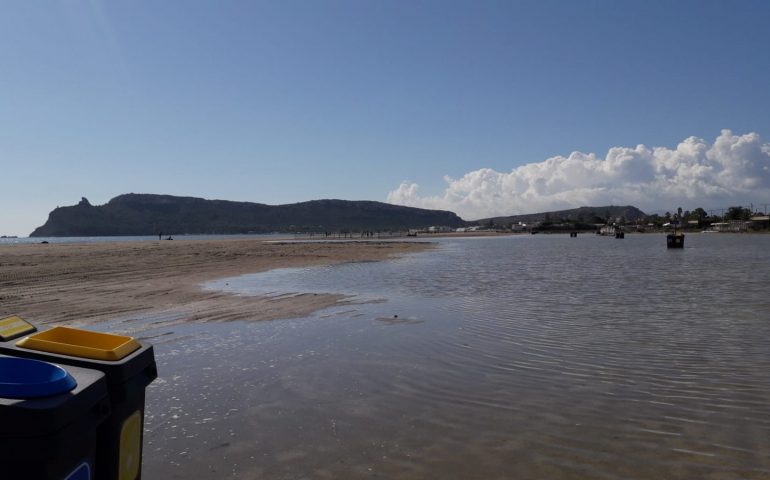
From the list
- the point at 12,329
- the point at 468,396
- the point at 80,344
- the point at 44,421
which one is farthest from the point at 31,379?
the point at 468,396

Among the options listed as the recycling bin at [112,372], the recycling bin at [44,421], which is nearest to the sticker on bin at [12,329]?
the recycling bin at [112,372]

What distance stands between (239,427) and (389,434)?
5.54 ft

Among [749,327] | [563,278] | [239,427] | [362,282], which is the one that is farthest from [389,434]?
[563,278]

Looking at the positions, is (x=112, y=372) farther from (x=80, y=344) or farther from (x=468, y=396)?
(x=468, y=396)

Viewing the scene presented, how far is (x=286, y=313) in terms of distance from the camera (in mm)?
13773

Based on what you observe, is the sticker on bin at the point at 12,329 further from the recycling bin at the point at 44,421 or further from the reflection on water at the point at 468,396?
the reflection on water at the point at 468,396

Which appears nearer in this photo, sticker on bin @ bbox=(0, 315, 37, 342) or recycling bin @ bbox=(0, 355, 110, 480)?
recycling bin @ bbox=(0, 355, 110, 480)

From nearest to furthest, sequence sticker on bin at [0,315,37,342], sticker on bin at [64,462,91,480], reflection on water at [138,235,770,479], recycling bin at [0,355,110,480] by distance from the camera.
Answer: recycling bin at [0,355,110,480]
sticker on bin at [64,462,91,480]
sticker on bin at [0,315,37,342]
reflection on water at [138,235,770,479]

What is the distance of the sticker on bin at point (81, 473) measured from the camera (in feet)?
8.09

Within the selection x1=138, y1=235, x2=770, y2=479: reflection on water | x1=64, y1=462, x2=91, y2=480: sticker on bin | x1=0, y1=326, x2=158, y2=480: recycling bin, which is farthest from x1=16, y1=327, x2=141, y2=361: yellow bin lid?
x1=138, y1=235, x2=770, y2=479: reflection on water

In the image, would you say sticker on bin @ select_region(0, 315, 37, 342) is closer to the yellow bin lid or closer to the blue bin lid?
the yellow bin lid

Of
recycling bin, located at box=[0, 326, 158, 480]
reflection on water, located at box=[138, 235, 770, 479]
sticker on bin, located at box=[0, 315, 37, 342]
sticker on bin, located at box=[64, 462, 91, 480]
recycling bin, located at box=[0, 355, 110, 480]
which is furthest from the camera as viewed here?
reflection on water, located at box=[138, 235, 770, 479]

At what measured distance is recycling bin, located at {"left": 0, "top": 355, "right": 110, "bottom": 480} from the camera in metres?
2.20

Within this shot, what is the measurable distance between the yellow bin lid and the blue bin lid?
438 millimetres
